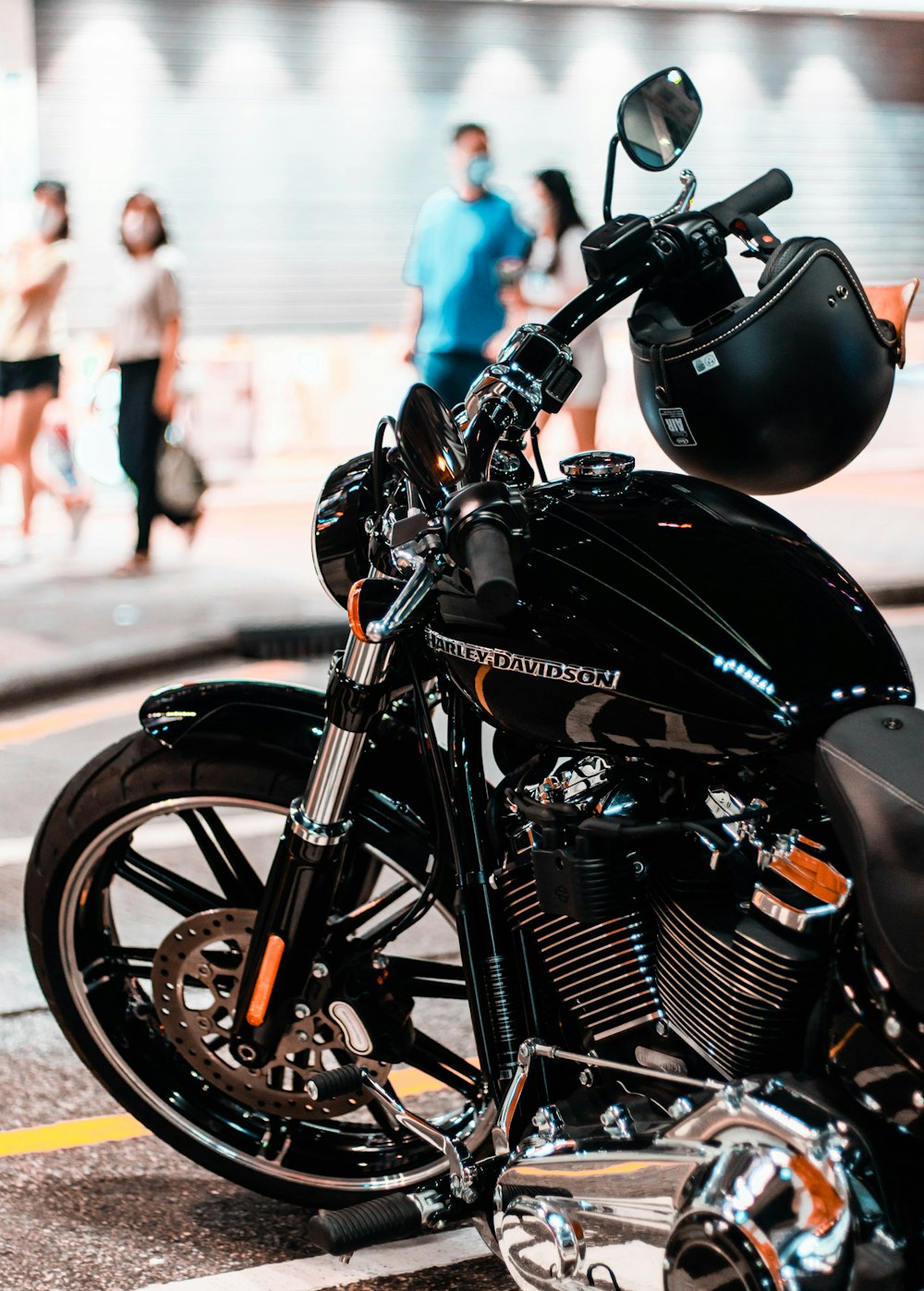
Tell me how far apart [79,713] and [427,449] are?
419 centimetres

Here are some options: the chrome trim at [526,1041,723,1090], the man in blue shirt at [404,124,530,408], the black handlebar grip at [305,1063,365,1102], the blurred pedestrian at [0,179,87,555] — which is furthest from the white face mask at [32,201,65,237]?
the chrome trim at [526,1041,723,1090]

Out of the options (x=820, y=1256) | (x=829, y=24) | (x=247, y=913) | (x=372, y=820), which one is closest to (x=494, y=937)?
(x=372, y=820)

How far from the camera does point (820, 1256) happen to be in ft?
5.39

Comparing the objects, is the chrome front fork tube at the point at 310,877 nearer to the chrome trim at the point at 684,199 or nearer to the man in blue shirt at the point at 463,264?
the chrome trim at the point at 684,199

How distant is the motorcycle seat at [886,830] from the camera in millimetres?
1622

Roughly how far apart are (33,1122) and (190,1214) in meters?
0.47

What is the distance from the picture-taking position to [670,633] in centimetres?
183

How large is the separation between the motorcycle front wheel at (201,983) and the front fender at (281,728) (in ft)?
0.08

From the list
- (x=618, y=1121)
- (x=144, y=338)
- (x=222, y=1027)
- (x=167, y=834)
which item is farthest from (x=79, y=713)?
(x=618, y=1121)

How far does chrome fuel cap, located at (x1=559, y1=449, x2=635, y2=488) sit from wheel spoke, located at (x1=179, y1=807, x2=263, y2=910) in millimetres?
831

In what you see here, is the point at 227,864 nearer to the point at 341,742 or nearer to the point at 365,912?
the point at 365,912

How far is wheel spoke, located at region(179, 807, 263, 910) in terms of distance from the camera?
8.15 feet

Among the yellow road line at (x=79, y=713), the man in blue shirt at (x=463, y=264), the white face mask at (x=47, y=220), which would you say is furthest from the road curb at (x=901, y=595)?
the white face mask at (x=47, y=220)

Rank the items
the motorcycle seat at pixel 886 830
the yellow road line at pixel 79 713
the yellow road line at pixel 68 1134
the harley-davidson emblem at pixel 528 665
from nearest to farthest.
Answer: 1. the motorcycle seat at pixel 886 830
2. the harley-davidson emblem at pixel 528 665
3. the yellow road line at pixel 68 1134
4. the yellow road line at pixel 79 713
